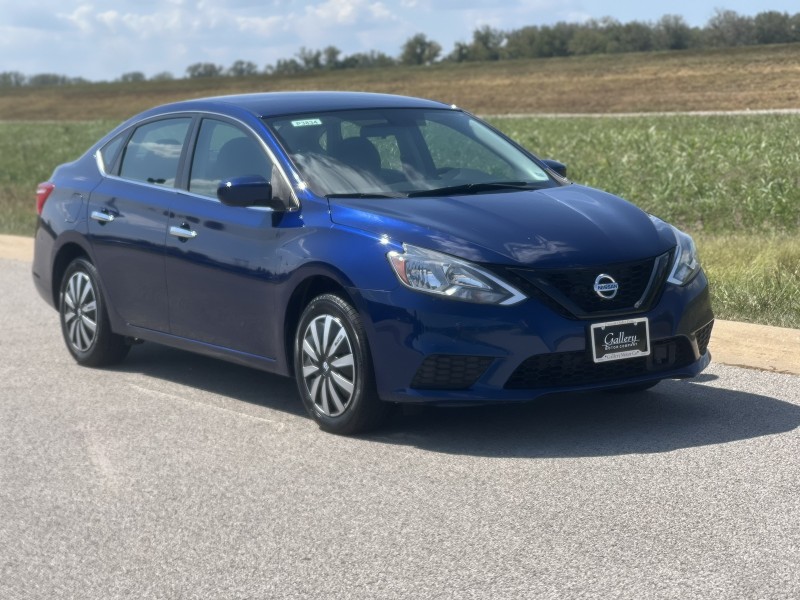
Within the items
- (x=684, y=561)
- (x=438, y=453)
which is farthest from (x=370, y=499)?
(x=684, y=561)

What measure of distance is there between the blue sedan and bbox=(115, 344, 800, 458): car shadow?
0.86 ft

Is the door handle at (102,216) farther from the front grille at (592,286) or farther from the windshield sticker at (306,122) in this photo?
the front grille at (592,286)

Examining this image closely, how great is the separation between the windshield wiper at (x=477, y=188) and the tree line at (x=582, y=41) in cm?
6519

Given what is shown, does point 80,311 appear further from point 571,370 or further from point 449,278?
point 571,370

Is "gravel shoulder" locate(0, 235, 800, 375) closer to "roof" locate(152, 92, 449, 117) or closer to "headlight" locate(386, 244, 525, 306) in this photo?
"roof" locate(152, 92, 449, 117)

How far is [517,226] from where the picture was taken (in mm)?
6902

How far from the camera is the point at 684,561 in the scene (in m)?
5.03

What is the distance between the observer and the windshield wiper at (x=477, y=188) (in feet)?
24.6

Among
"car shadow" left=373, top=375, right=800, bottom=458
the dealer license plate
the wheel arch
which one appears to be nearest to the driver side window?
the wheel arch

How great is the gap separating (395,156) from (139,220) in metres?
1.63

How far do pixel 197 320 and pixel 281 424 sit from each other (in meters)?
0.89

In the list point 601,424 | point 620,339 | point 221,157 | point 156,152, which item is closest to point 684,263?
point 620,339

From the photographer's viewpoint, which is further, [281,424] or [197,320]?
[197,320]

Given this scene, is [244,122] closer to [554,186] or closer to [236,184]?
[236,184]
